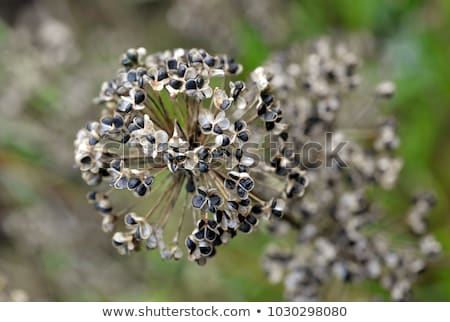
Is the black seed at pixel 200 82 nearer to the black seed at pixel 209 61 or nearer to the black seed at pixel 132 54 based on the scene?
the black seed at pixel 209 61

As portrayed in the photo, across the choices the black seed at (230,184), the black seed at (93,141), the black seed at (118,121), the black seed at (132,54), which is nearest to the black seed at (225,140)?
the black seed at (230,184)

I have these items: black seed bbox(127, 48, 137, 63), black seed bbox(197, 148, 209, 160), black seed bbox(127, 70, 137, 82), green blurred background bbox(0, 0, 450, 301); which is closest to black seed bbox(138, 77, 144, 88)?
black seed bbox(127, 70, 137, 82)

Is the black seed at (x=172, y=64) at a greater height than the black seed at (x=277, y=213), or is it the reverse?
the black seed at (x=172, y=64)

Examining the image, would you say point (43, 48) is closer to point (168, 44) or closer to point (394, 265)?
point (168, 44)

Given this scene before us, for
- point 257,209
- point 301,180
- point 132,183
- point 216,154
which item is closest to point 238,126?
point 216,154
